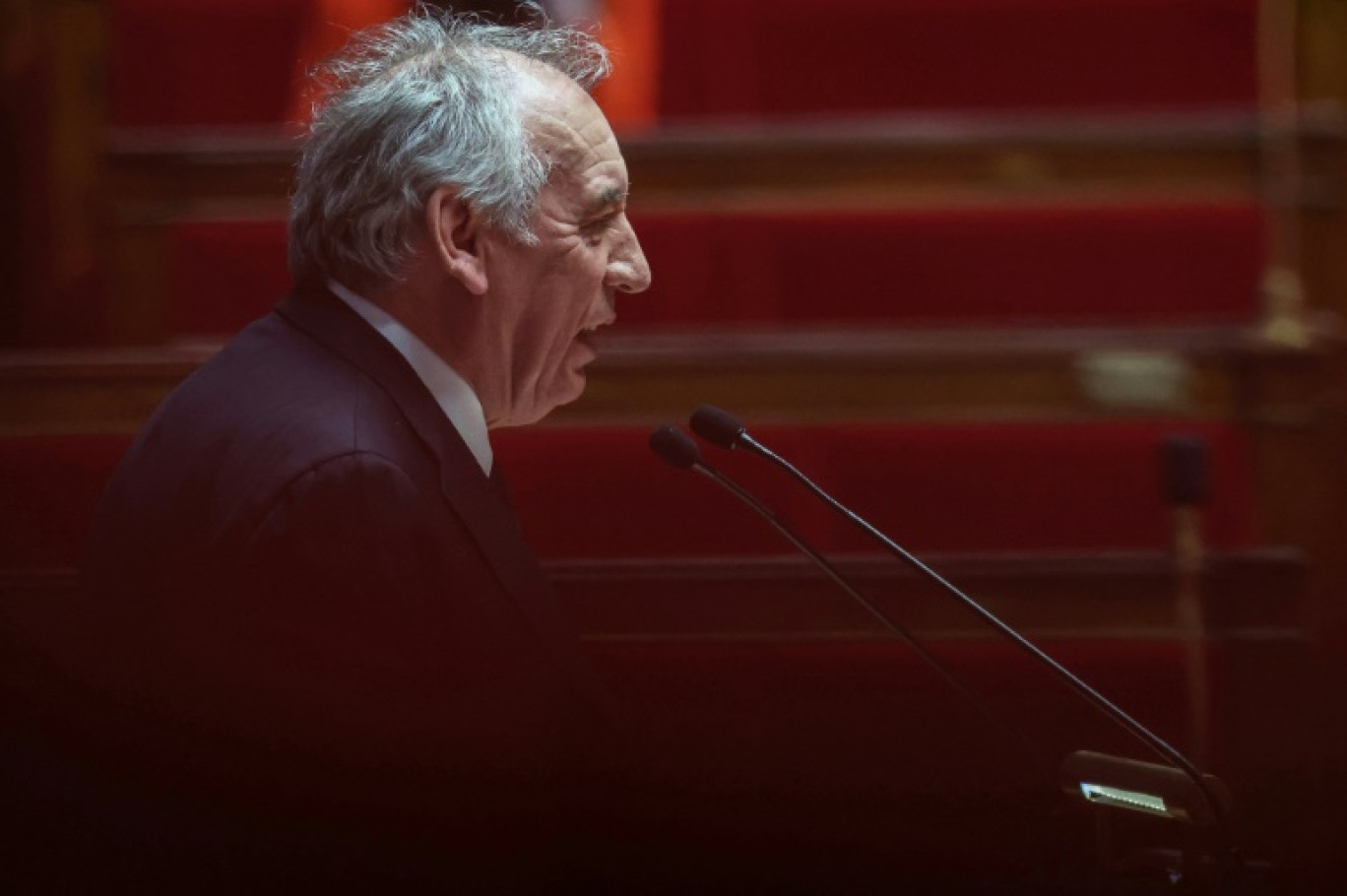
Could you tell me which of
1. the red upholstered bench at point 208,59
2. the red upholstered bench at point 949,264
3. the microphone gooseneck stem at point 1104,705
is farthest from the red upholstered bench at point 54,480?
the microphone gooseneck stem at point 1104,705

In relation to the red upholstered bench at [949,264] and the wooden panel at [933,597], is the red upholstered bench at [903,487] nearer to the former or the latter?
the wooden panel at [933,597]

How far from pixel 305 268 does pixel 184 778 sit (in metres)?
0.58

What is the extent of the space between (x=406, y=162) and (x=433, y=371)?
0.55 ft

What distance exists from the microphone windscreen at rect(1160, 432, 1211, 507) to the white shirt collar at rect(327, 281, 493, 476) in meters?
1.36

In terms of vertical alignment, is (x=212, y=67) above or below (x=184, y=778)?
above

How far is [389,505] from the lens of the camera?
42.6 inches

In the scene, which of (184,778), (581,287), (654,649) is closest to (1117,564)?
(654,649)

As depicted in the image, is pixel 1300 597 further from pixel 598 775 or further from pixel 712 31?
pixel 598 775

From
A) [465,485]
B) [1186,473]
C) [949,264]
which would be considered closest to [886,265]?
[949,264]

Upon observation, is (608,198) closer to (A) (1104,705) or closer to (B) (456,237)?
(B) (456,237)

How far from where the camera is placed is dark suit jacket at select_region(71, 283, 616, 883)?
0.93 meters

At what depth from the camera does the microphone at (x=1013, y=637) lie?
3.33ft

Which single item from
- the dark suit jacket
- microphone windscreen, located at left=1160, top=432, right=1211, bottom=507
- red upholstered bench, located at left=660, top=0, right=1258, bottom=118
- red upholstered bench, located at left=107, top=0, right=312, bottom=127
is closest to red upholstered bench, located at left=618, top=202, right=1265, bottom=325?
red upholstered bench, located at left=660, top=0, right=1258, bottom=118

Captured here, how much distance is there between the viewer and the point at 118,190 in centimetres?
297
